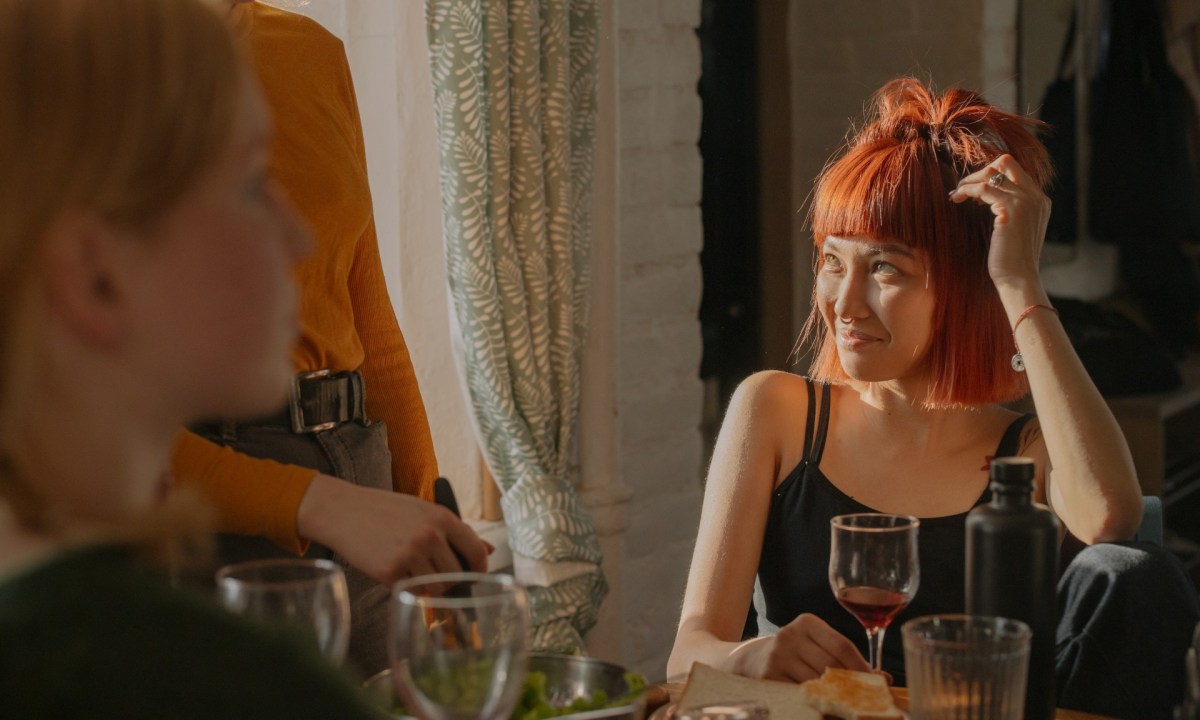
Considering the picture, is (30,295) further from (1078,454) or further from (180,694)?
(1078,454)

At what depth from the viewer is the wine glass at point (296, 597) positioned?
88 centimetres

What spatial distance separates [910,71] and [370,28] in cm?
133

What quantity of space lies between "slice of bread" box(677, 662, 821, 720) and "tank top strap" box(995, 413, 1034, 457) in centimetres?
68

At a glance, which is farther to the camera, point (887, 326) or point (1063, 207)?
point (1063, 207)

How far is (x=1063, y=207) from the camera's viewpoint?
118 inches

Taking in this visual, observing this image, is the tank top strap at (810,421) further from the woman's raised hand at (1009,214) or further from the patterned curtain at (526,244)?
the patterned curtain at (526,244)

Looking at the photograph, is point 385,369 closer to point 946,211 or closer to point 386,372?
point 386,372

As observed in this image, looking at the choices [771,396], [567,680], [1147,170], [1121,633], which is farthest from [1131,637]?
[1147,170]

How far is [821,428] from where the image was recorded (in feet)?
6.29

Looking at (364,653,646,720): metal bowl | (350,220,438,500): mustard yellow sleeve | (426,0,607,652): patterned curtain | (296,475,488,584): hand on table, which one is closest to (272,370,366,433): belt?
(350,220,438,500): mustard yellow sleeve

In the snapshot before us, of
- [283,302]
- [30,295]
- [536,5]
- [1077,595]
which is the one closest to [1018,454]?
[1077,595]

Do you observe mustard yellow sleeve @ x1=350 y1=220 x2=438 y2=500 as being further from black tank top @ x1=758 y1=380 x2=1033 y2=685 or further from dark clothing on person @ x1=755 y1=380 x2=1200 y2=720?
dark clothing on person @ x1=755 y1=380 x2=1200 y2=720

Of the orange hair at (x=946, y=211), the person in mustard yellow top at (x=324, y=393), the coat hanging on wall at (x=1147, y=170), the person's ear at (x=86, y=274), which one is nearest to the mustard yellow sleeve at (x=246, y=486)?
the person in mustard yellow top at (x=324, y=393)

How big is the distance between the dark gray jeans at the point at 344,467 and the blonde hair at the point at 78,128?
2.40ft
